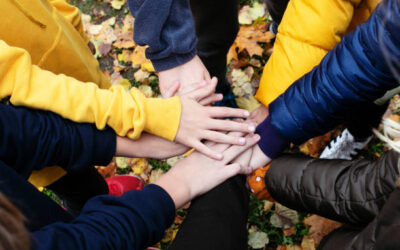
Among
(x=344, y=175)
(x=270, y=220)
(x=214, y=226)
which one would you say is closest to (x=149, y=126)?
(x=214, y=226)

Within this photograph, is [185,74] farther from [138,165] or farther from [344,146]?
[344,146]

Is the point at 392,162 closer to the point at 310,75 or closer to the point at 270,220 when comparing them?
the point at 310,75

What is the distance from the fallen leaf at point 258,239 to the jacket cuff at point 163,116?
35.8 inches

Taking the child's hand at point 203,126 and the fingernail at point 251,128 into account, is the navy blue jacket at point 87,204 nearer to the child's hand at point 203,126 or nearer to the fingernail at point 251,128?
the child's hand at point 203,126

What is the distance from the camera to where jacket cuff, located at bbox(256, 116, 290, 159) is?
1207mm

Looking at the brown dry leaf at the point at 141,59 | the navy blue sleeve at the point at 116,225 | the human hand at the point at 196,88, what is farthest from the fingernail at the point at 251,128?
the brown dry leaf at the point at 141,59

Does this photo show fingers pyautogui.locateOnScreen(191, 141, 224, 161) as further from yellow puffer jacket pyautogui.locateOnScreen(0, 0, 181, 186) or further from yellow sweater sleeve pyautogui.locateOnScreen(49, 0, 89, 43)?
yellow sweater sleeve pyautogui.locateOnScreen(49, 0, 89, 43)

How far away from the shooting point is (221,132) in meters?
1.28

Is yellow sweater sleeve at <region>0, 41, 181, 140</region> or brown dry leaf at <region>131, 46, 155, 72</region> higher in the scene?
yellow sweater sleeve at <region>0, 41, 181, 140</region>

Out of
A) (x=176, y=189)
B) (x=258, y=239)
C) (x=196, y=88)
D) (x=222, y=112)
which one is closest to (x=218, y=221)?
(x=176, y=189)

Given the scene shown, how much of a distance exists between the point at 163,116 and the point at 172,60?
0.34 metres

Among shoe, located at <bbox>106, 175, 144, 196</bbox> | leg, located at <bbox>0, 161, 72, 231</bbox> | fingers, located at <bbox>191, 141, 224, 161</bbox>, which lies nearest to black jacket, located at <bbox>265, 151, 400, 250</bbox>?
fingers, located at <bbox>191, 141, 224, 161</bbox>

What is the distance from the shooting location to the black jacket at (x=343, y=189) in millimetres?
958

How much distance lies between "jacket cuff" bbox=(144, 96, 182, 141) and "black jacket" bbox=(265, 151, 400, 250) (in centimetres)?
44
